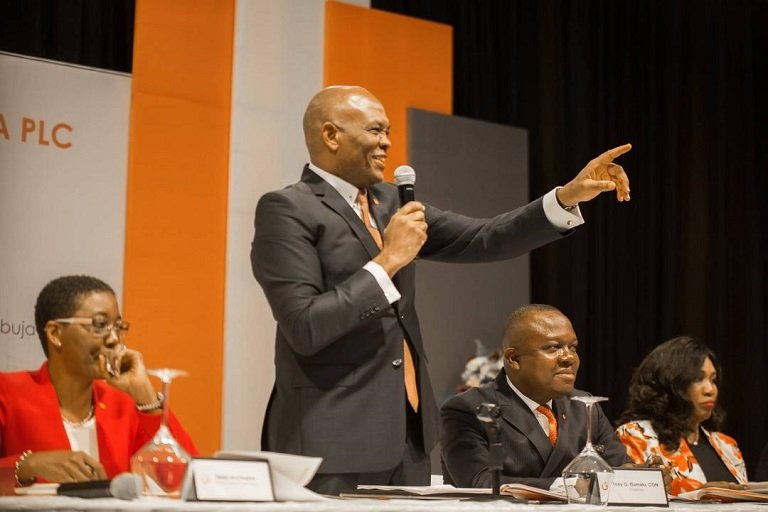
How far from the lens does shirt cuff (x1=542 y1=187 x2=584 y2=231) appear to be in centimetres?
255

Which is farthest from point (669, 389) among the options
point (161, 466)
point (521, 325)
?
point (161, 466)

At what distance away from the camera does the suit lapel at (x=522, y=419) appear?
3.08m

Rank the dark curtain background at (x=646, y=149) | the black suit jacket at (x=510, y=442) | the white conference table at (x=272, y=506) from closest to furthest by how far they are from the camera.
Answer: the white conference table at (x=272, y=506) → the black suit jacket at (x=510, y=442) → the dark curtain background at (x=646, y=149)

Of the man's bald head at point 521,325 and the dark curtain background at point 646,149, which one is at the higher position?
the dark curtain background at point 646,149

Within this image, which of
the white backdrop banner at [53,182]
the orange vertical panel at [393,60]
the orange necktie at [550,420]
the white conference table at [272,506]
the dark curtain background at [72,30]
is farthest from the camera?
the orange vertical panel at [393,60]

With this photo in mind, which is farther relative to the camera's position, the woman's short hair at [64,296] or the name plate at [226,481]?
the woman's short hair at [64,296]

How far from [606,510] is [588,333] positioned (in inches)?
174

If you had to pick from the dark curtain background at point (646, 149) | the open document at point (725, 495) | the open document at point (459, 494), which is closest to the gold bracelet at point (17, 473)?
the open document at point (459, 494)

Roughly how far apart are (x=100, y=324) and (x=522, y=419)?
50.9 inches

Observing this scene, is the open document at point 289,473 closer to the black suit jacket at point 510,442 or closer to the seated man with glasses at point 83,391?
the seated man with glasses at point 83,391

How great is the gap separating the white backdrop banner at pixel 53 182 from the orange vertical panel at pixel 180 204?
8 centimetres

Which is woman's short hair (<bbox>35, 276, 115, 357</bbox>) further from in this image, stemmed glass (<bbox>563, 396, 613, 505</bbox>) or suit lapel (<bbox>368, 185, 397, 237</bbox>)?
stemmed glass (<bbox>563, 396, 613, 505</bbox>)

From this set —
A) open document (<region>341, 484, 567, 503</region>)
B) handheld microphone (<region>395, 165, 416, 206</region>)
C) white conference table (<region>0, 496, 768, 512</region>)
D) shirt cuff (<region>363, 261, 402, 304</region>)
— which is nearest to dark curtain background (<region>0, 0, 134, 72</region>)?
handheld microphone (<region>395, 165, 416, 206</region>)

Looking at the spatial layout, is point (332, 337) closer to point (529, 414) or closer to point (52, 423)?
point (52, 423)
